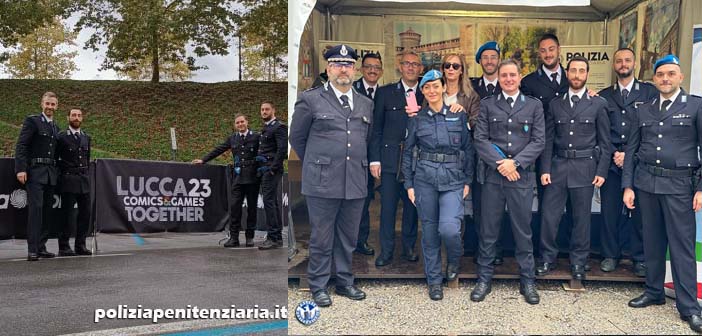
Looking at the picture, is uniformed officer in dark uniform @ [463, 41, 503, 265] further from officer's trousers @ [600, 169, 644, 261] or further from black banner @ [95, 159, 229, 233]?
black banner @ [95, 159, 229, 233]

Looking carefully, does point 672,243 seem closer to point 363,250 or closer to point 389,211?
point 389,211

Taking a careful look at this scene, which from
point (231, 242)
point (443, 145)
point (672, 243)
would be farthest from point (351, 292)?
point (231, 242)

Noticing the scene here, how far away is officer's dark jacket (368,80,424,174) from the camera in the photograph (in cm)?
342

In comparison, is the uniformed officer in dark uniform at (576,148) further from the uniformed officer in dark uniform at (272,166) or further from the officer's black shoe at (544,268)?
the uniformed officer in dark uniform at (272,166)

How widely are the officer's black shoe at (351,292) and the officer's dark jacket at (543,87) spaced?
63.2 inches

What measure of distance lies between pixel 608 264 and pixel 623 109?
92 cm

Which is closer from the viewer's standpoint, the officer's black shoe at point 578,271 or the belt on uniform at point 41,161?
the officer's black shoe at point 578,271

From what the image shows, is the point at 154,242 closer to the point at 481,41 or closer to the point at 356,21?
the point at 356,21

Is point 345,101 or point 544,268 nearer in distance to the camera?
point 345,101

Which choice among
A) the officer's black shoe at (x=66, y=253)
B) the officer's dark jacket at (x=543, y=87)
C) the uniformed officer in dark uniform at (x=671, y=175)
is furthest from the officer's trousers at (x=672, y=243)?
the officer's black shoe at (x=66, y=253)

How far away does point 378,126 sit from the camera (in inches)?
135

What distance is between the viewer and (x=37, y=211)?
496cm

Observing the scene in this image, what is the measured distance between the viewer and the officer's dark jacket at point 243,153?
17.5 ft

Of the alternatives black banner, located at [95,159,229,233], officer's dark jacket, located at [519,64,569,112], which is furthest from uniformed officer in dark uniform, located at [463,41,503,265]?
black banner, located at [95,159,229,233]
